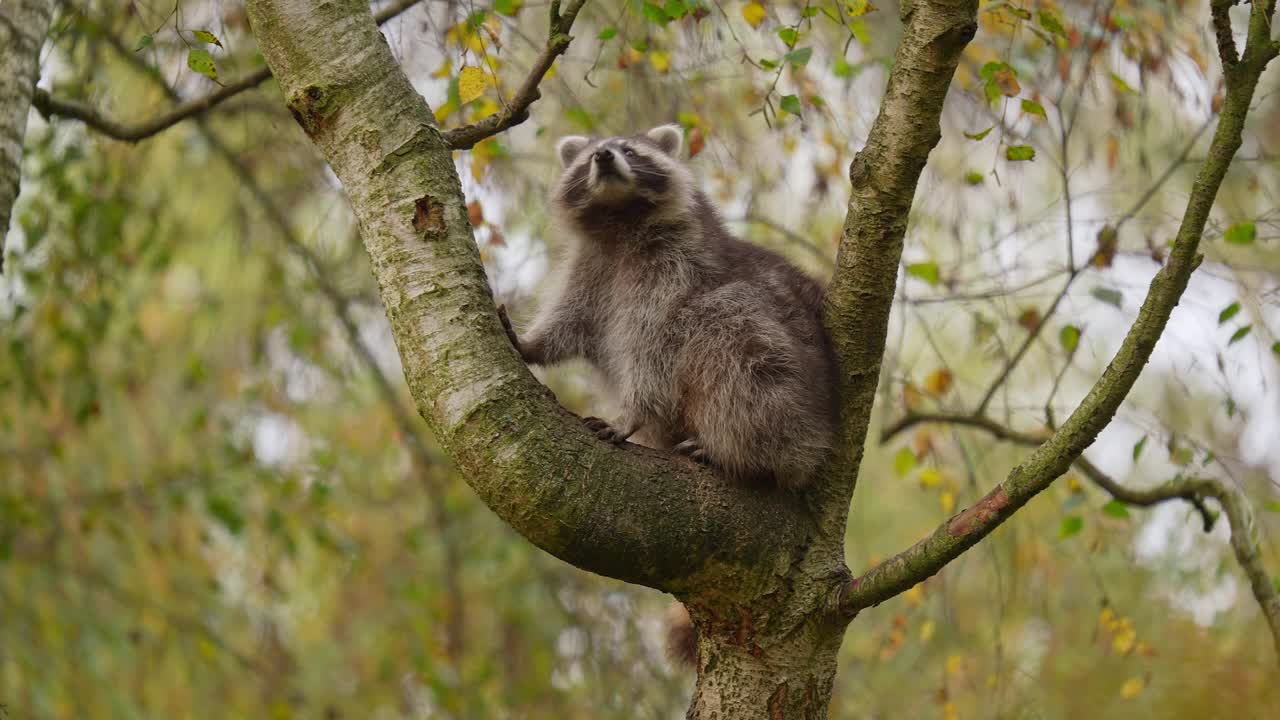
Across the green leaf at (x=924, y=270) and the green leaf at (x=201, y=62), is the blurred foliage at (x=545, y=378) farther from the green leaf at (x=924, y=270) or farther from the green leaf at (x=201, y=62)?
the green leaf at (x=201, y=62)

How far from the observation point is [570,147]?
4793 millimetres

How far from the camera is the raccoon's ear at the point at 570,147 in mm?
4762

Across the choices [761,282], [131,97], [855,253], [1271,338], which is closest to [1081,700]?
[1271,338]

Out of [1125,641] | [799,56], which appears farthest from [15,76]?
[1125,641]

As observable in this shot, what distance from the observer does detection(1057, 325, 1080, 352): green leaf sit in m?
3.91

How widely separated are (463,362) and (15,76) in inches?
62.4

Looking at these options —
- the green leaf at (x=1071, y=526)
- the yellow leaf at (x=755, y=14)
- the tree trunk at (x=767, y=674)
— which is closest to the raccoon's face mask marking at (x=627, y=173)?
the yellow leaf at (x=755, y=14)

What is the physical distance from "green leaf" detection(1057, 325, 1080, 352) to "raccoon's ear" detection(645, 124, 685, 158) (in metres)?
1.64

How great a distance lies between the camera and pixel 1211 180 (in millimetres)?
2406

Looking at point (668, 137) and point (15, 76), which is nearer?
point (15, 76)

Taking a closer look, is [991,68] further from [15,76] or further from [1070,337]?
[15,76]

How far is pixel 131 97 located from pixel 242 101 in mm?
1758

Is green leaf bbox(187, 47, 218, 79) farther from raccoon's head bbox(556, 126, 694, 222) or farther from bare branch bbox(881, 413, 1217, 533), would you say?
bare branch bbox(881, 413, 1217, 533)

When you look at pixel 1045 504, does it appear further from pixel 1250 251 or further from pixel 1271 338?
pixel 1271 338
